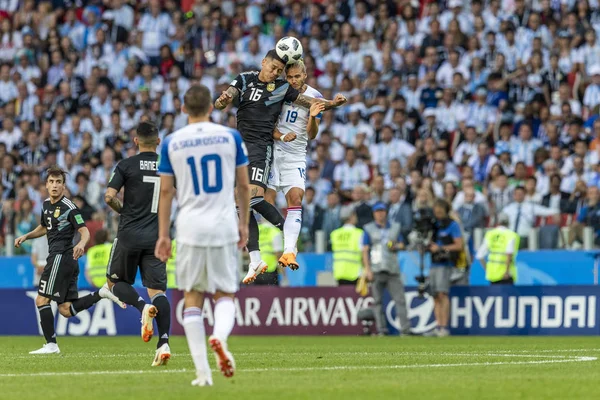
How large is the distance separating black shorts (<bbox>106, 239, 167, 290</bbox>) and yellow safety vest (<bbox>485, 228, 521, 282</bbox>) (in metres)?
10.0

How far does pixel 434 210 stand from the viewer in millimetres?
22594

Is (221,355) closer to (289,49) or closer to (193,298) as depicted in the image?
(193,298)

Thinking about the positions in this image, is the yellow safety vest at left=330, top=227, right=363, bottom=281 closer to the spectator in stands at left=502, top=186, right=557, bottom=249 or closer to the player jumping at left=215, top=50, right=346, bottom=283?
the spectator in stands at left=502, top=186, right=557, bottom=249

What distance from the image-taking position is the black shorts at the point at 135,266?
13758 mm

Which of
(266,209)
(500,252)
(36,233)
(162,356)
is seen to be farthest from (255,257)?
(500,252)

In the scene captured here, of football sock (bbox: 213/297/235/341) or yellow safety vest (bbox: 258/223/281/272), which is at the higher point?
yellow safety vest (bbox: 258/223/281/272)

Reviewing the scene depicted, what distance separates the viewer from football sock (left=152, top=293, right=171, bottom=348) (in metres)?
13.2

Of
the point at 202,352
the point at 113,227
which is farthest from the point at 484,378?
the point at 113,227

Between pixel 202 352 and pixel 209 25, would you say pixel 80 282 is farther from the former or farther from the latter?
pixel 202 352

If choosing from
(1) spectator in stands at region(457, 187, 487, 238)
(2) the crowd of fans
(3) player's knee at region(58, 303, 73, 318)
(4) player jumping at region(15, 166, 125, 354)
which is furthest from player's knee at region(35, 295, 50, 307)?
(1) spectator in stands at region(457, 187, 487, 238)

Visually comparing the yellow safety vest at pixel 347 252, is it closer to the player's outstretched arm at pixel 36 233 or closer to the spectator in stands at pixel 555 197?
the spectator in stands at pixel 555 197

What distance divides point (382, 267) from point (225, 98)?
27.9ft

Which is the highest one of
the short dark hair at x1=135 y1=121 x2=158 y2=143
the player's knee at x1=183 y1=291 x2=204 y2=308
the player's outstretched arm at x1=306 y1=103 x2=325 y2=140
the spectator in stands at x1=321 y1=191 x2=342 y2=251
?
the player's outstretched arm at x1=306 y1=103 x2=325 y2=140

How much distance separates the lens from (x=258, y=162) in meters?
15.9
